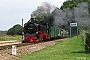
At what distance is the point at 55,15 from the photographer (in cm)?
6562

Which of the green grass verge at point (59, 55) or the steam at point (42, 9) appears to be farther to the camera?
the steam at point (42, 9)

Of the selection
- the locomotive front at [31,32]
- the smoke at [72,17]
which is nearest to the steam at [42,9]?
the smoke at [72,17]

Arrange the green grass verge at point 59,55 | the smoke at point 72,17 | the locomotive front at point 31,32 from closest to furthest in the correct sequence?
the green grass verge at point 59,55 < the locomotive front at point 31,32 < the smoke at point 72,17

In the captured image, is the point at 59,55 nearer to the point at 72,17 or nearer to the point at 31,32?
the point at 31,32

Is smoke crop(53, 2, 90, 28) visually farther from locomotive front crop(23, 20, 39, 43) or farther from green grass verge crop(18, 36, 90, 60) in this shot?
green grass verge crop(18, 36, 90, 60)

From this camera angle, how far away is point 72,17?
71.1m

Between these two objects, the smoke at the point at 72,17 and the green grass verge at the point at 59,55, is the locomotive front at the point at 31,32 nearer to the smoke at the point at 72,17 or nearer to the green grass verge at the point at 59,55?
the green grass verge at the point at 59,55

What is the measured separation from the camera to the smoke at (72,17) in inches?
2581

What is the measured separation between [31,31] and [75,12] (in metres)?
38.3

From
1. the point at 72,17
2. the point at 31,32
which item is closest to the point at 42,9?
the point at 72,17

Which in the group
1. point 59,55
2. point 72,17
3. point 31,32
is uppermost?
point 72,17

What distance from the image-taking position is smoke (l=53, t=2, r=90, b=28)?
2581 inches

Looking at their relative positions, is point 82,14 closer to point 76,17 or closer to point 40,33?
point 76,17

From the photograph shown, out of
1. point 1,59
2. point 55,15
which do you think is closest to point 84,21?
point 55,15
